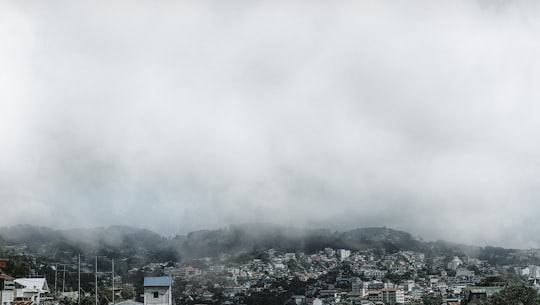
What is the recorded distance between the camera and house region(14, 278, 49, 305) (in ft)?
204

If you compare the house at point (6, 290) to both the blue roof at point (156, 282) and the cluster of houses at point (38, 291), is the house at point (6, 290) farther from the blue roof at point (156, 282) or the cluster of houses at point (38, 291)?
the blue roof at point (156, 282)

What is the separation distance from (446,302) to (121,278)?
183 ft

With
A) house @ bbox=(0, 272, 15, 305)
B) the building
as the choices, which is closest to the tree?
house @ bbox=(0, 272, 15, 305)

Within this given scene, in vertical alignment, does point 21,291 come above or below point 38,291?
above

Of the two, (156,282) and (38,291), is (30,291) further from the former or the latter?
(156,282)

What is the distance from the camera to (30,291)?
210 feet

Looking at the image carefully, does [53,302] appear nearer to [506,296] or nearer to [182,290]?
[506,296]

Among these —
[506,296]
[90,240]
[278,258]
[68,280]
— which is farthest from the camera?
[278,258]

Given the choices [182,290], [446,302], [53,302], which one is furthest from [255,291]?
[53,302]

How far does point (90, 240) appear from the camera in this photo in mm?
143125

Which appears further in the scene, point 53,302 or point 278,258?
point 278,258

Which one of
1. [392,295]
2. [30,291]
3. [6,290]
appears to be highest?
[6,290]

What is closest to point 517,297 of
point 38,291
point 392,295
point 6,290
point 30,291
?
point 30,291

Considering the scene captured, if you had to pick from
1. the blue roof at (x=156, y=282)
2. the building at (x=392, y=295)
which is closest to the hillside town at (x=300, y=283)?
the building at (x=392, y=295)
